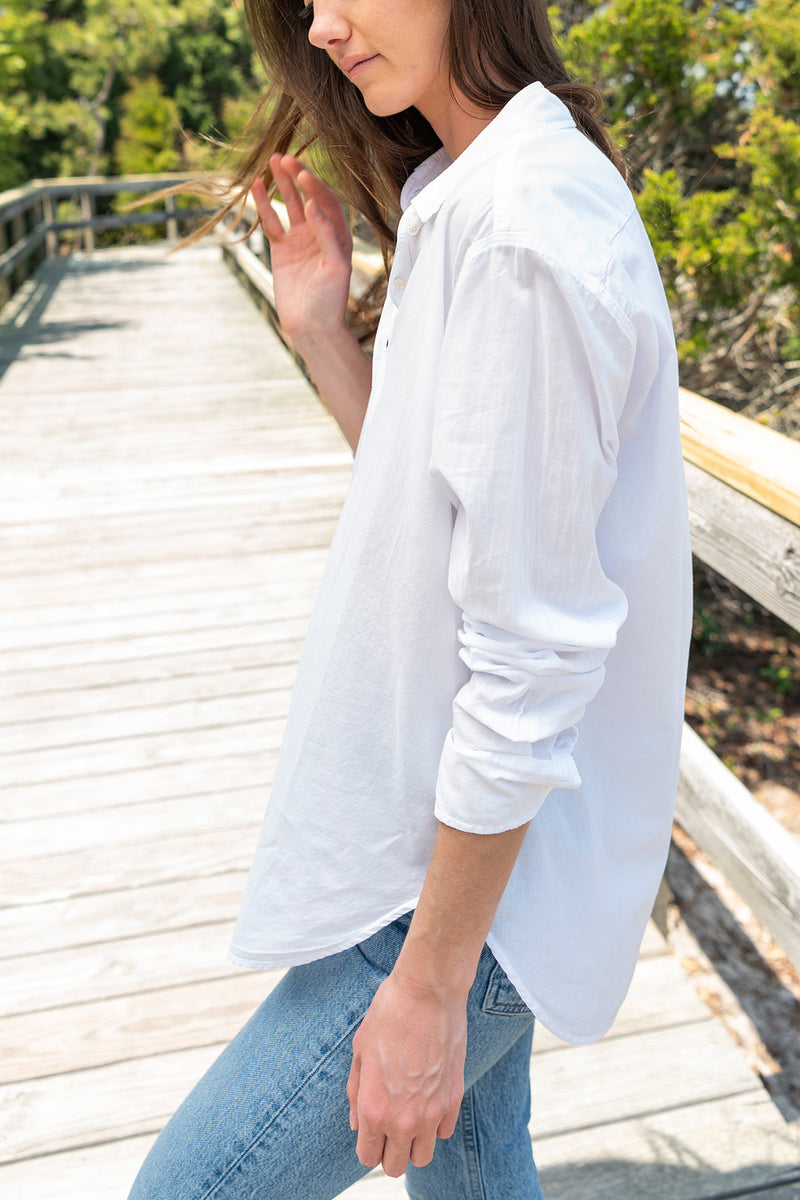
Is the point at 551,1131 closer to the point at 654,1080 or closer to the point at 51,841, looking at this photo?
the point at 654,1080

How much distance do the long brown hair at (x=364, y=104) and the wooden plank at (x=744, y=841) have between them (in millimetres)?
1107

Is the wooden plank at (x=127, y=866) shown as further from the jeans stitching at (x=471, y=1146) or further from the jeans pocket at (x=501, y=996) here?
the jeans pocket at (x=501, y=996)

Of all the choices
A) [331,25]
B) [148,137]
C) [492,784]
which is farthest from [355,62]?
[148,137]

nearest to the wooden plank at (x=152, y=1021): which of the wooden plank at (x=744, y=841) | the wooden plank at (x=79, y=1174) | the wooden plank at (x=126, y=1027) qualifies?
the wooden plank at (x=126, y=1027)

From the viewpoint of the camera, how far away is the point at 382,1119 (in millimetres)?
814

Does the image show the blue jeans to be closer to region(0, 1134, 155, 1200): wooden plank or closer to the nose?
the nose

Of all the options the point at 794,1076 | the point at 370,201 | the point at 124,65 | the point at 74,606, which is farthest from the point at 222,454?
the point at 124,65

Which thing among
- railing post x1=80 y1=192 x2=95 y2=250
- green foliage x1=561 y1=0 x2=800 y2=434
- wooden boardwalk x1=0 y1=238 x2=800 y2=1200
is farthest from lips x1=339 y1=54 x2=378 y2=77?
railing post x1=80 y1=192 x2=95 y2=250

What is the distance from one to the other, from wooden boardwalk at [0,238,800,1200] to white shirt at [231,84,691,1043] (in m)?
0.96

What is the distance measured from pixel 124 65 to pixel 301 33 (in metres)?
22.5

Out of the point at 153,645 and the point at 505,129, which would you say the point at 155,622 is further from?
the point at 505,129

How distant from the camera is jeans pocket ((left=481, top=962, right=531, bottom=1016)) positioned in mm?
889

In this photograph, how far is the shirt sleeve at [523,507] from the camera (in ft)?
2.22

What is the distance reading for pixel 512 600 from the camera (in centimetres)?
71
